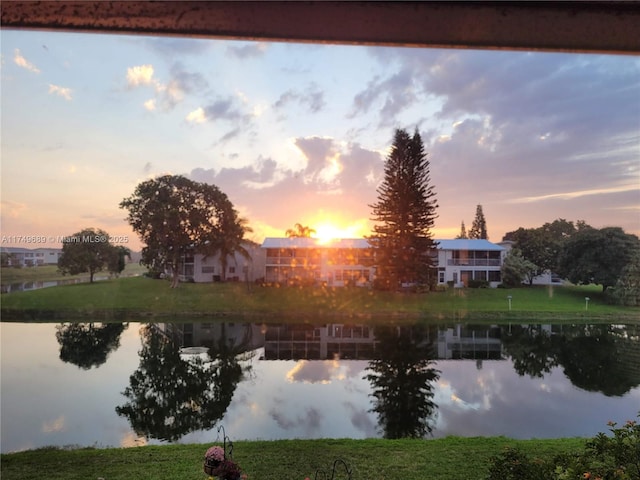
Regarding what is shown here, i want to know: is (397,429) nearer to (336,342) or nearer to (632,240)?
(336,342)

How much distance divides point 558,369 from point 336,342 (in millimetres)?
3534

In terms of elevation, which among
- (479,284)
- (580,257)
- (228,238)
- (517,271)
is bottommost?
(479,284)

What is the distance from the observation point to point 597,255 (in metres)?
7.72

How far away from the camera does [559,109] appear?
85.4 inches

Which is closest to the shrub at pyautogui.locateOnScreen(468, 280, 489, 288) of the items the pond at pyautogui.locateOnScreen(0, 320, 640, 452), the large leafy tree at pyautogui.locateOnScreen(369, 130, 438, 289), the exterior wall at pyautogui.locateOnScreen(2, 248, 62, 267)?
the large leafy tree at pyautogui.locateOnScreen(369, 130, 438, 289)

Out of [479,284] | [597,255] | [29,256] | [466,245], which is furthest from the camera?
[479,284]

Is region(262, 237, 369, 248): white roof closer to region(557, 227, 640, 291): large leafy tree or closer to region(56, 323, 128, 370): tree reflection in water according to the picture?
region(557, 227, 640, 291): large leafy tree

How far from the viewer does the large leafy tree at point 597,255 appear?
7.20 m

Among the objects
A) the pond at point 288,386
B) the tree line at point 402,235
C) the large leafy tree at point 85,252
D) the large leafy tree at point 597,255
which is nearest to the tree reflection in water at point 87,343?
the pond at point 288,386

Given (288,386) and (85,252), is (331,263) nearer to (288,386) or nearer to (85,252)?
(288,386)

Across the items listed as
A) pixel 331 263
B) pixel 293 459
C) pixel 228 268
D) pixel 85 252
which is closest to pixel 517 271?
pixel 331 263

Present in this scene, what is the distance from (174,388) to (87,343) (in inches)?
38.7

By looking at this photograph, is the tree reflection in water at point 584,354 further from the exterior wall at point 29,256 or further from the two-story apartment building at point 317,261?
the exterior wall at point 29,256

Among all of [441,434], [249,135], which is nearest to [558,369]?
[441,434]
